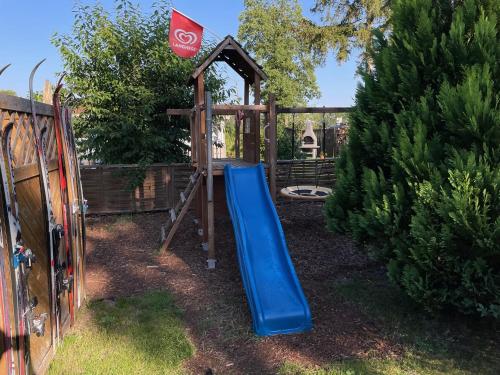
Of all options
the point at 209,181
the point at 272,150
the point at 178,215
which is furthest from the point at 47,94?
the point at 272,150

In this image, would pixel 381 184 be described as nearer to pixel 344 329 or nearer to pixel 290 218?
pixel 344 329

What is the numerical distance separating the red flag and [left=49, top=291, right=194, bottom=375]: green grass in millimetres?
4865

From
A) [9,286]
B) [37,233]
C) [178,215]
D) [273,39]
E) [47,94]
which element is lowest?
[178,215]

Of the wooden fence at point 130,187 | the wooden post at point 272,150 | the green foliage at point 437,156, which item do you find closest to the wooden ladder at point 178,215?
the wooden post at point 272,150

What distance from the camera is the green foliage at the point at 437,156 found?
3.09 meters

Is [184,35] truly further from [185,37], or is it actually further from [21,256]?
[21,256]

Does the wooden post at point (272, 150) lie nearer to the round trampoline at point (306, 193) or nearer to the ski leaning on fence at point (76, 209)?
the round trampoline at point (306, 193)

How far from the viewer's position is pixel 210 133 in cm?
594

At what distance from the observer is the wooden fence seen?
930cm

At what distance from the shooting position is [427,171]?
3404 mm

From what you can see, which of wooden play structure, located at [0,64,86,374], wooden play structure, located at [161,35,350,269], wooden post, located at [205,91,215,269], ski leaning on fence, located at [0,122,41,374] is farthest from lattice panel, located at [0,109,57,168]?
wooden play structure, located at [161,35,350,269]

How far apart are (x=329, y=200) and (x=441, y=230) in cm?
143

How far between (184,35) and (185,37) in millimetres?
39

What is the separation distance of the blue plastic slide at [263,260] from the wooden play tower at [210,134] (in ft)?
1.26
